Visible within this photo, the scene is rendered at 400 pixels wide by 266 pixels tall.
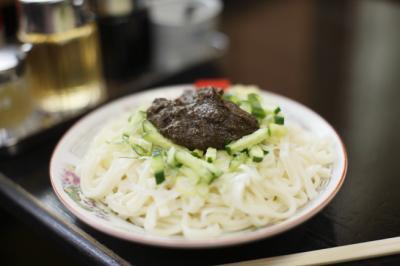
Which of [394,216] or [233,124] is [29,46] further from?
[394,216]

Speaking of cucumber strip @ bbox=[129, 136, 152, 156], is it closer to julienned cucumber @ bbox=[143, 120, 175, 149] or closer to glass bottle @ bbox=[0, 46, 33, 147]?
julienned cucumber @ bbox=[143, 120, 175, 149]

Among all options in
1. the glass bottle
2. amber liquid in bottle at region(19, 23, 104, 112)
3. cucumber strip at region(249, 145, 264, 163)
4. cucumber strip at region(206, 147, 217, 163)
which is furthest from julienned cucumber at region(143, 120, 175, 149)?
amber liquid in bottle at region(19, 23, 104, 112)

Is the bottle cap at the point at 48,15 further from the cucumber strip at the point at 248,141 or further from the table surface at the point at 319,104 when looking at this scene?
the cucumber strip at the point at 248,141

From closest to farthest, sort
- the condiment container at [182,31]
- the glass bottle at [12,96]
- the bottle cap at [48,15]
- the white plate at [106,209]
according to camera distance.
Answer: the white plate at [106,209] < the glass bottle at [12,96] < the bottle cap at [48,15] < the condiment container at [182,31]

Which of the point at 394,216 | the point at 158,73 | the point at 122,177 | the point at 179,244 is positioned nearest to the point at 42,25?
the point at 158,73

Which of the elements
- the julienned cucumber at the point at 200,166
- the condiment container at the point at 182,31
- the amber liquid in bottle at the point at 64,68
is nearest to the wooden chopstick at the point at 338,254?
the julienned cucumber at the point at 200,166

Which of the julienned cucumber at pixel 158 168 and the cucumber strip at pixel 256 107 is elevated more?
the cucumber strip at pixel 256 107

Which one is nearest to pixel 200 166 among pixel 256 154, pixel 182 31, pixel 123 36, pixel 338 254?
pixel 256 154

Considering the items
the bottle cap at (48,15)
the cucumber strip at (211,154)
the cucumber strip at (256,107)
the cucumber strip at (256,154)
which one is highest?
the bottle cap at (48,15)
